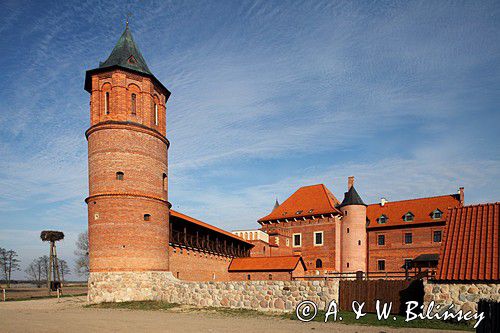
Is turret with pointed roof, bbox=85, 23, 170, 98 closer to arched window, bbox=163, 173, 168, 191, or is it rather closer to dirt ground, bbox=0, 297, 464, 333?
arched window, bbox=163, 173, 168, 191

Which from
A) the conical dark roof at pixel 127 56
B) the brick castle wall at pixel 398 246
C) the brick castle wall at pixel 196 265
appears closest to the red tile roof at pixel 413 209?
the brick castle wall at pixel 398 246

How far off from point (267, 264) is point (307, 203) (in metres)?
12.9

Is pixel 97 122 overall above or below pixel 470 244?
above

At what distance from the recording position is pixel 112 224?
20781 millimetres

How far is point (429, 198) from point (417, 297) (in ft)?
87.6

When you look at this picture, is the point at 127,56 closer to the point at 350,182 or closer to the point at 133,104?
the point at 133,104

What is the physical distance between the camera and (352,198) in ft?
124

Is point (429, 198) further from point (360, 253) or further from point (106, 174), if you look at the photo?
point (106, 174)

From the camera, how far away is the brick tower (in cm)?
2055

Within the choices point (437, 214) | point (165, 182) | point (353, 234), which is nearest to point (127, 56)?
point (165, 182)

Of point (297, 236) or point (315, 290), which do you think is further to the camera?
point (297, 236)

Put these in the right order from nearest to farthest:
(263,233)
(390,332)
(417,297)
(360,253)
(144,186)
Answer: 1. (390,332)
2. (417,297)
3. (144,186)
4. (360,253)
5. (263,233)

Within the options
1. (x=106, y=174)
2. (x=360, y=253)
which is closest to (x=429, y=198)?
(x=360, y=253)

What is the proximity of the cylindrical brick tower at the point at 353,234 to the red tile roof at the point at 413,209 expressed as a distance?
10.9ft
